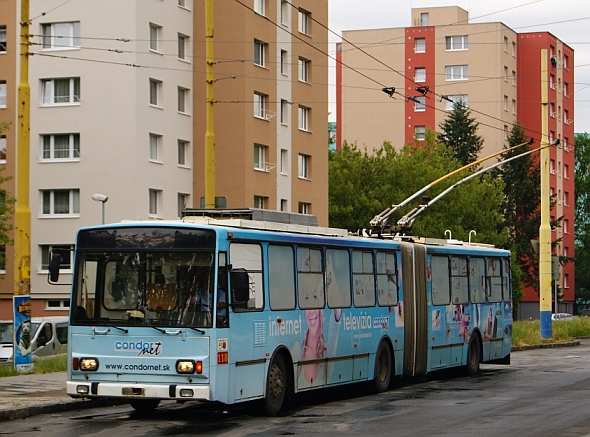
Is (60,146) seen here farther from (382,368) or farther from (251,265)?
(251,265)

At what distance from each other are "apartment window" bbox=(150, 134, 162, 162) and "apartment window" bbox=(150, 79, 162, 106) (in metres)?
1.39

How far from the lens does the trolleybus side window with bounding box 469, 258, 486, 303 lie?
23.6 meters

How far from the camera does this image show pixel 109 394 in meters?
14.0

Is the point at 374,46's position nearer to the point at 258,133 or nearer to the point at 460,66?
the point at 460,66

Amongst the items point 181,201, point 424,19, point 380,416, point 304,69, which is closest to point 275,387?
point 380,416

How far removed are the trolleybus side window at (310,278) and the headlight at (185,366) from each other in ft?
9.28

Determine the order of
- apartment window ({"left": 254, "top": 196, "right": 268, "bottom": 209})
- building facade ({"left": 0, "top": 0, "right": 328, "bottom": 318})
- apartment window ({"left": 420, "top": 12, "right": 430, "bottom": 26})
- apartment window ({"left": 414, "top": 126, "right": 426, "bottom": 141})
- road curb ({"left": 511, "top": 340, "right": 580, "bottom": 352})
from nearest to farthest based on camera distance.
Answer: road curb ({"left": 511, "top": 340, "right": 580, "bottom": 352})
building facade ({"left": 0, "top": 0, "right": 328, "bottom": 318})
apartment window ({"left": 254, "top": 196, "right": 268, "bottom": 209})
apartment window ({"left": 414, "top": 126, "right": 426, "bottom": 141})
apartment window ({"left": 420, "top": 12, "right": 430, "bottom": 26})

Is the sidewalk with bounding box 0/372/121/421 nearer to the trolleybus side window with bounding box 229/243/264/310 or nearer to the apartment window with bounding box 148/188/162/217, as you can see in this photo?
the trolleybus side window with bounding box 229/243/264/310

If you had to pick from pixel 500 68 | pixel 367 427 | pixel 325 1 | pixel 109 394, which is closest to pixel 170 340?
pixel 109 394

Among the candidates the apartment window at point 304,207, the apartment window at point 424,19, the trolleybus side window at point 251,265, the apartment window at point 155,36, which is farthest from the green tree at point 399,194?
the trolleybus side window at point 251,265

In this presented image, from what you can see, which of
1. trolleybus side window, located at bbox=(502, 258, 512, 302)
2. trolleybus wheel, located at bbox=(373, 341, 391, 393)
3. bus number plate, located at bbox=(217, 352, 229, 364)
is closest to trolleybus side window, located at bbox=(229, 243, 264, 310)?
bus number plate, located at bbox=(217, 352, 229, 364)

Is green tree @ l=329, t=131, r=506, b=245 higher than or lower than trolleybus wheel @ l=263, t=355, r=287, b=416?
higher

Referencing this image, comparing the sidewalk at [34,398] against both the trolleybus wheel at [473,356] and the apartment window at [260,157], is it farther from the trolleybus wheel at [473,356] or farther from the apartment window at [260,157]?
the apartment window at [260,157]

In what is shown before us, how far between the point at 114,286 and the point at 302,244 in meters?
3.10
